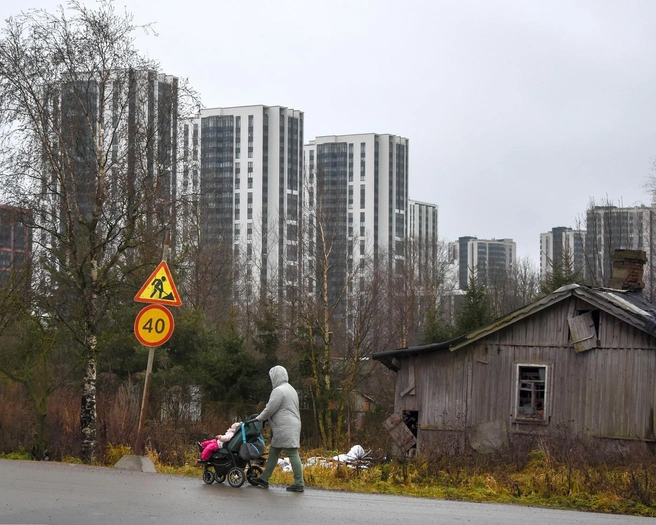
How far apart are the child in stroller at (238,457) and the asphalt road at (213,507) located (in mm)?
237

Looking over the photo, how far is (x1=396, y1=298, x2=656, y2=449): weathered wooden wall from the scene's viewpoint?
2647 cm

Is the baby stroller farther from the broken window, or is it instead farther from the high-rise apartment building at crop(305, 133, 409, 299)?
the high-rise apartment building at crop(305, 133, 409, 299)

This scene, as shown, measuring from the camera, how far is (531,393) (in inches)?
1122

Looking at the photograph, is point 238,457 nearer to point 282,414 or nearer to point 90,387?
point 282,414

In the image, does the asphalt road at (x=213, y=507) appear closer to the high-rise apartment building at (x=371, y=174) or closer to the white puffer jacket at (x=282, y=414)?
the white puffer jacket at (x=282, y=414)

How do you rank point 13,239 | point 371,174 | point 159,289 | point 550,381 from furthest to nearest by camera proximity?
point 371,174
point 13,239
point 550,381
point 159,289

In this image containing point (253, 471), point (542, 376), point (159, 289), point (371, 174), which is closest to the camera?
point (253, 471)

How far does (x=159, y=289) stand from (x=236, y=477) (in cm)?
433

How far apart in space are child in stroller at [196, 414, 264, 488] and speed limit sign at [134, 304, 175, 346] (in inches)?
117

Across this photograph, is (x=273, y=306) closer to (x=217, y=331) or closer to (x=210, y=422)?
(x=217, y=331)

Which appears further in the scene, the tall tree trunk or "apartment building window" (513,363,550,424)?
"apartment building window" (513,363,550,424)

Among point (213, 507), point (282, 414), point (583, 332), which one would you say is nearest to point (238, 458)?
point (282, 414)

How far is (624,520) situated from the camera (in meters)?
11.8

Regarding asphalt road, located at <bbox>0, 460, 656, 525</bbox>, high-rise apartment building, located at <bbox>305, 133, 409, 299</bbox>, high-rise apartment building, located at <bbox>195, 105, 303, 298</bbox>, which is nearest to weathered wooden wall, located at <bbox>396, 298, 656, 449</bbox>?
asphalt road, located at <bbox>0, 460, 656, 525</bbox>
